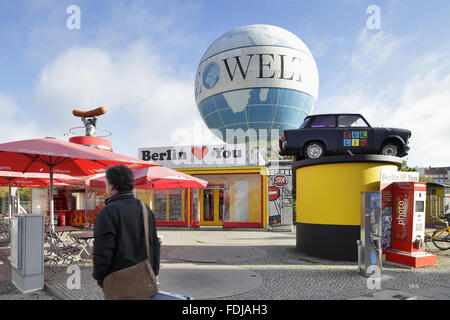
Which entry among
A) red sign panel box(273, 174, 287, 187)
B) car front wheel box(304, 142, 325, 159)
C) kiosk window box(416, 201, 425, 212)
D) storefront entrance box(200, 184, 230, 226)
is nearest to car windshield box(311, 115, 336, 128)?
car front wheel box(304, 142, 325, 159)

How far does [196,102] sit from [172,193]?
10106 mm

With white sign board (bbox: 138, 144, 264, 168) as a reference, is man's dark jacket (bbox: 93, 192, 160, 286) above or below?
below

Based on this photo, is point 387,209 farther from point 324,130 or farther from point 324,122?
point 324,122

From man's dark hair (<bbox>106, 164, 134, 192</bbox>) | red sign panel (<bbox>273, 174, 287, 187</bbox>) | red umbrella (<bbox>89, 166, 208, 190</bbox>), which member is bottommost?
red sign panel (<bbox>273, 174, 287, 187</bbox>)

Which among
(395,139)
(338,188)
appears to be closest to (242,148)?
(395,139)

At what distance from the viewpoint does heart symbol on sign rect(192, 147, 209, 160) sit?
1886 centimetres

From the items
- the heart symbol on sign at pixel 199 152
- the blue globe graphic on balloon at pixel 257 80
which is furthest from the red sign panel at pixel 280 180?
the blue globe graphic on balloon at pixel 257 80

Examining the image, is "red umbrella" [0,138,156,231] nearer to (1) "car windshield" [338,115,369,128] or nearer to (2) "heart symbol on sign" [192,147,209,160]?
(1) "car windshield" [338,115,369,128]

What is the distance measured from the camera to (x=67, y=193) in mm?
23438

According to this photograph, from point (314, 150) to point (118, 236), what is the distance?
9.56 meters

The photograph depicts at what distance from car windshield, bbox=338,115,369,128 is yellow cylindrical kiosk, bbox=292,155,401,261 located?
9.33 ft

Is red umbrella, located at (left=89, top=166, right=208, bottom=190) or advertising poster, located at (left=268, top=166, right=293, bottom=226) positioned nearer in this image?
red umbrella, located at (left=89, top=166, right=208, bottom=190)

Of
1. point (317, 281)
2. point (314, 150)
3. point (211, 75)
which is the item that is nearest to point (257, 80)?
point (211, 75)
